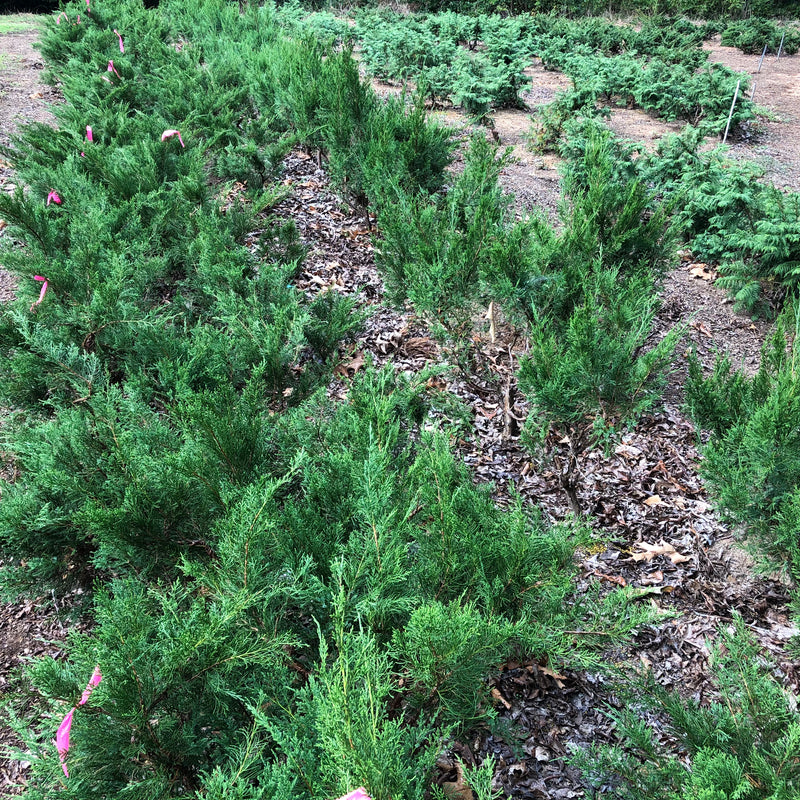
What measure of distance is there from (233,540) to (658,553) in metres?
2.25

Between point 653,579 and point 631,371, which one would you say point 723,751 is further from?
point 631,371

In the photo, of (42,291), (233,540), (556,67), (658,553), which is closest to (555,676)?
(658,553)

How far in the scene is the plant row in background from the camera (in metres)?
1.44

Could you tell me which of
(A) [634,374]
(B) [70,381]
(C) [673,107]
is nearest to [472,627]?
(A) [634,374]

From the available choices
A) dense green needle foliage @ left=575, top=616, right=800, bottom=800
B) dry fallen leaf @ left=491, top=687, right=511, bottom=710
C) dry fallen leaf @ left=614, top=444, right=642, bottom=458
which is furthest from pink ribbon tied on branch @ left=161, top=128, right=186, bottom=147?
dense green needle foliage @ left=575, top=616, right=800, bottom=800

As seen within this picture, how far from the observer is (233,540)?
1.69 metres

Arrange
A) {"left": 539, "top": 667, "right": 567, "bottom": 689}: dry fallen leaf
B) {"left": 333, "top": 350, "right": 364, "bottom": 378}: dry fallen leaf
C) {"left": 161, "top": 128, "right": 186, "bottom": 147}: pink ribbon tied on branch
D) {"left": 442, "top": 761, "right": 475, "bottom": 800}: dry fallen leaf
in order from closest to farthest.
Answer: {"left": 442, "top": 761, "right": 475, "bottom": 800}: dry fallen leaf < {"left": 539, "top": 667, "right": 567, "bottom": 689}: dry fallen leaf < {"left": 333, "top": 350, "right": 364, "bottom": 378}: dry fallen leaf < {"left": 161, "top": 128, "right": 186, "bottom": 147}: pink ribbon tied on branch

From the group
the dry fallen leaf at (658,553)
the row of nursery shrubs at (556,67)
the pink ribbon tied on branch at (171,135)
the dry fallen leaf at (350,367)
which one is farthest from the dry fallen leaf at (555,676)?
the row of nursery shrubs at (556,67)

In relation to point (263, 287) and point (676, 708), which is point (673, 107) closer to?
point (263, 287)

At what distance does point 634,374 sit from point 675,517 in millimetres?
1034

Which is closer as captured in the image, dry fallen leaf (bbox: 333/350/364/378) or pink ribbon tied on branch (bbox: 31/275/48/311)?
pink ribbon tied on branch (bbox: 31/275/48/311)

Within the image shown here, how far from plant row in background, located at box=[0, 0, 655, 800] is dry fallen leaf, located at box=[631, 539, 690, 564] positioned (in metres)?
0.84

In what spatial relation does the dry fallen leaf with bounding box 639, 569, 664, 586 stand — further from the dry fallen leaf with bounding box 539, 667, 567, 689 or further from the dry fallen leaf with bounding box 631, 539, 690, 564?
the dry fallen leaf with bounding box 539, 667, 567, 689

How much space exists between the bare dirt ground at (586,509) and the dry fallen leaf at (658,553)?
0.02 metres
